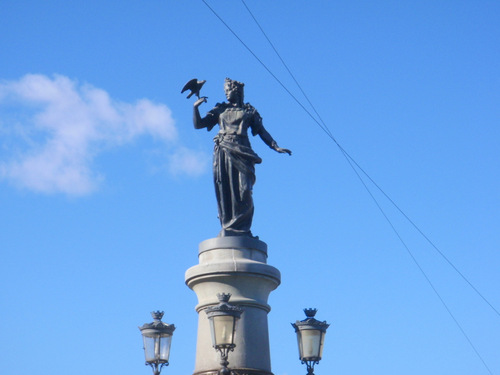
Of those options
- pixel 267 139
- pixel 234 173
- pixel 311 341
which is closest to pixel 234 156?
pixel 234 173

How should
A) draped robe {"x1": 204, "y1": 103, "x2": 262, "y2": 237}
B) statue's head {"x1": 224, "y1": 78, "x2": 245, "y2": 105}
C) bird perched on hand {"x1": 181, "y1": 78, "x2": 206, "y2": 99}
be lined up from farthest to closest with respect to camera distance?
statue's head {"x1": 224, "y1": 78, "x2": 245, "y2": 105} → bird perched on hand {"x1": 181, "y1": 78, "x2": 206, "y2": 99} → draped robe {"x1": 204, "y1": 103, "x2": 262, "y2": 237}

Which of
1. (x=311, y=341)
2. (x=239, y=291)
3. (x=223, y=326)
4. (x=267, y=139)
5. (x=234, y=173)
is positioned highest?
(x=267, y=139)

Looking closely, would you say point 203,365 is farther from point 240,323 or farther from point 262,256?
→ point 262,256

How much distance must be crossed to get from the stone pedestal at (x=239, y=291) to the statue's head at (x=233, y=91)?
2454 mm

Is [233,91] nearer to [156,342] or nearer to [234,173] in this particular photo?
[234,173]

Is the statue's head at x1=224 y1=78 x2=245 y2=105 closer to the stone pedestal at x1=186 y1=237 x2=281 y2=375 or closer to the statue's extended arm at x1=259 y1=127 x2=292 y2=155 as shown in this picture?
the statue's extended arm at x1=259 y1=127 x2=292 y2=155

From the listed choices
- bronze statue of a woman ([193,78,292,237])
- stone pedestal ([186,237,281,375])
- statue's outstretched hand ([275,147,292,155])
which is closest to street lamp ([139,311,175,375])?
stone pedestal ([186,237,281,375])

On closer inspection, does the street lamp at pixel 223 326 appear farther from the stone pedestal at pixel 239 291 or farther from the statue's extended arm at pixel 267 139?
the statue's extended arm at pixel 267 139

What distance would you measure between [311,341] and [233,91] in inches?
168

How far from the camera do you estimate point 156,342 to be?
493 inches

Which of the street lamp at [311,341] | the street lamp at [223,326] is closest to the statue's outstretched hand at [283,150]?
the street lamp at [311,341]

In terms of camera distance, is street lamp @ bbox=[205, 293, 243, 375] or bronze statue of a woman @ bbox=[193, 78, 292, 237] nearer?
street lamp @ bbox=[205, 293, 243, 375]

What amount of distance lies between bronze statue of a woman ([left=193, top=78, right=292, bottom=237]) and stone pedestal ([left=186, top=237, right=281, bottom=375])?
1.28 feet

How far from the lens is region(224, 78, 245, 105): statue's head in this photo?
1421 centimetres
